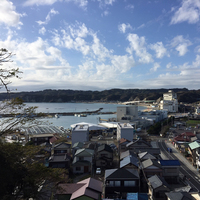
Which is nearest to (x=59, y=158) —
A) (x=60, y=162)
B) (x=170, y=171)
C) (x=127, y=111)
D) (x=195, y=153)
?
(x=60, y=162)

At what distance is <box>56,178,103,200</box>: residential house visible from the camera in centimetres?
309

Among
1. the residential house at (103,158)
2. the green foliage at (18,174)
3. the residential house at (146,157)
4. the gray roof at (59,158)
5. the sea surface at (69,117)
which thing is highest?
the green foliage at (18,174)

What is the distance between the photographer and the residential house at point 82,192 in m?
3.09

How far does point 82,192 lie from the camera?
3154 millimetres

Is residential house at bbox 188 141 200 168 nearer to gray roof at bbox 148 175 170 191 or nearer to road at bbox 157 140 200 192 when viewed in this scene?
road at bbox 157 140 200 192

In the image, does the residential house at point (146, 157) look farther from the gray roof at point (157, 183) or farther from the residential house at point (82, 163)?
the residential house at point (82, 163)

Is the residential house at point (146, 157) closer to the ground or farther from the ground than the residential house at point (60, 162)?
farther from the ground

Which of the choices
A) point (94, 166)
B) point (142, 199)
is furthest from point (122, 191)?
point (94, 166)

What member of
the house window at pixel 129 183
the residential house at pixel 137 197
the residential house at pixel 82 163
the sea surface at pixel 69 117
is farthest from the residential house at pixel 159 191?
the sea surface at pixel 69 117

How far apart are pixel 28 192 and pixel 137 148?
4962 millimetres

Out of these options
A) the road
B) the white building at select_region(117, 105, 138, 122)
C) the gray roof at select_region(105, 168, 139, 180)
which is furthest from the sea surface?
the white building at select_region(117, 105, 138, 122)

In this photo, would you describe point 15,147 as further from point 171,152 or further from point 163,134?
point 163,134

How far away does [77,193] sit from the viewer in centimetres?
321

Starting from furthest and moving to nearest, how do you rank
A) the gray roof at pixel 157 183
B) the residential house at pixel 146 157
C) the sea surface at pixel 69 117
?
the sea surface at pixel 69 117 → the residential house at pixel 146 157 → the gray roof at pixel 157 183
